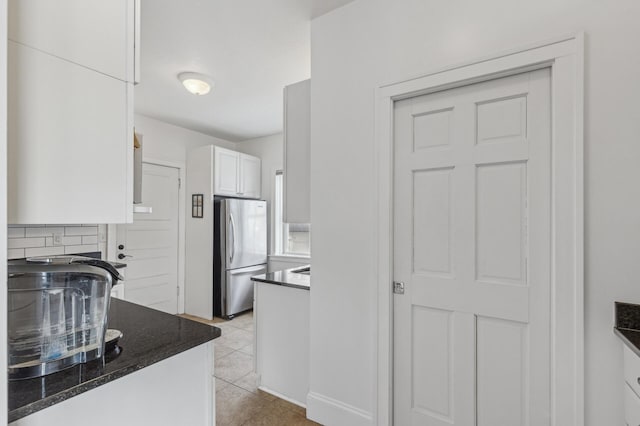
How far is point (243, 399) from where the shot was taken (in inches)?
92.0

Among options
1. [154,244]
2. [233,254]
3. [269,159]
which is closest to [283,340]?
[233,254]

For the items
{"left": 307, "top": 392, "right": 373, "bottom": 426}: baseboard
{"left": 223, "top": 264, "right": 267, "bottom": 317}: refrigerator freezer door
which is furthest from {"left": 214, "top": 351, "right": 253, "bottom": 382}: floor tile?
{"left": 223, "top": 264, "right": 267, "bottom": 317}: refrigerator freezer door

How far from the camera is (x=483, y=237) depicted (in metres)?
1.59

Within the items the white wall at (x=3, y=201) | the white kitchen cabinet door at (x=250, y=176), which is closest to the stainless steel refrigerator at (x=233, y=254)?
the white kitchen cabinet door at (x=250, y=176)

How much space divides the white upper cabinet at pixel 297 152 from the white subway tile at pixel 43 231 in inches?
71.4

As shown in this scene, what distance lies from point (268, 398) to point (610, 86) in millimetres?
2562

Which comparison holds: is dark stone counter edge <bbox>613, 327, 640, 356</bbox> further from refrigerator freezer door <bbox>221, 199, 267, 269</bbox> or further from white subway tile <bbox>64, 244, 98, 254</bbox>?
refrigerator freezer door <bbox>221, 199, 267, 269</bbox>

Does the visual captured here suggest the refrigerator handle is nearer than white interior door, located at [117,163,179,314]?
No

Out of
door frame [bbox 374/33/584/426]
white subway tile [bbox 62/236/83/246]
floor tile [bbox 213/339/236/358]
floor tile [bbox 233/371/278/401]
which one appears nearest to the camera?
door frame [bbox 374/33/584/426]

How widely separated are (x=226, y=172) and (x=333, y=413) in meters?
3.24

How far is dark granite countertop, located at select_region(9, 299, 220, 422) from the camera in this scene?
0.80 m

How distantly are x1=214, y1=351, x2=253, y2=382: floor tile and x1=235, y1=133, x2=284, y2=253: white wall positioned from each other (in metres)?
1.96

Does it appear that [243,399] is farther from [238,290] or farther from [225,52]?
[225,52]

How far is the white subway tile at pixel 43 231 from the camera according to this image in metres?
2.48
